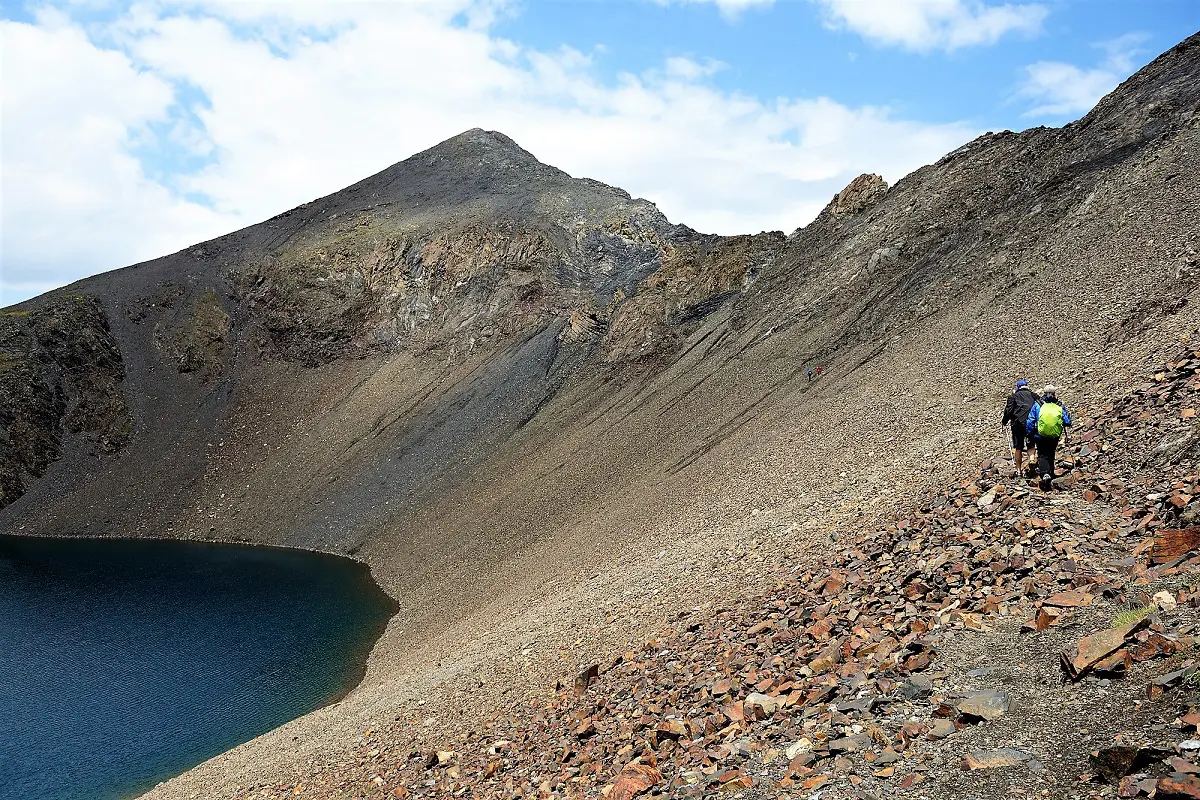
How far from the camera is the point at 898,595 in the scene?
40.3ft

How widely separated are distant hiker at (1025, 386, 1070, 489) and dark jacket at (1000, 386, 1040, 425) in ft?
2.80

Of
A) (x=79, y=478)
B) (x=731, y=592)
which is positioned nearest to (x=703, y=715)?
(x=731, y=592)

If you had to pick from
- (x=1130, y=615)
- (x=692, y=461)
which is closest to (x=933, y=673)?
(x=1130, y=615)

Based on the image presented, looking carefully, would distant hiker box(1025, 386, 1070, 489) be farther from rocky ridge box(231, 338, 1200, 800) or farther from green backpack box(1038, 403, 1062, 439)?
rocky ridge box(231, 338, 1200, 800)

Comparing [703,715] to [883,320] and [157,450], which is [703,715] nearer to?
[883,320]

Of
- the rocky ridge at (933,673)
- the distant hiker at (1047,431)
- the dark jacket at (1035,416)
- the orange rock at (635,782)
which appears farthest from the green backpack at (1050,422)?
the orange rock at (635,782)

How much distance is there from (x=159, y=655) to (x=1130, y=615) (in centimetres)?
3971

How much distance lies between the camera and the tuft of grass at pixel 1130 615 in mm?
8375

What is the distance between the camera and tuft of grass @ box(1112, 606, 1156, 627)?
330 inches

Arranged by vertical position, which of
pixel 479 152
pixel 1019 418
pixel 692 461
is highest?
pixel 479 152

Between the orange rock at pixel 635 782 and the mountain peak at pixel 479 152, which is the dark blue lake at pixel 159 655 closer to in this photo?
the orange rock at pixel 635 782

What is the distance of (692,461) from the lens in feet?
120

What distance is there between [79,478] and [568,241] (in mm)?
50077

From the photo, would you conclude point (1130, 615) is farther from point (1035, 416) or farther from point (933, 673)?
point (1035, 416)
